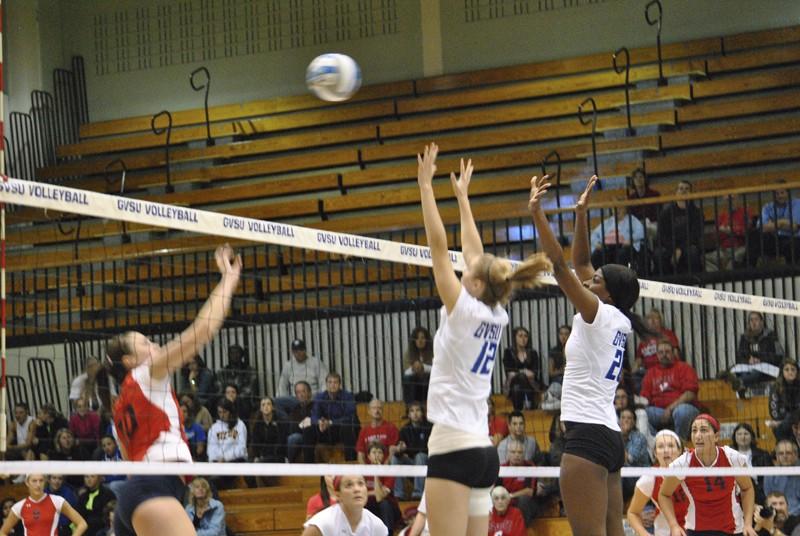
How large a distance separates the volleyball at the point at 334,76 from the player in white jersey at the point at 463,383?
352cm

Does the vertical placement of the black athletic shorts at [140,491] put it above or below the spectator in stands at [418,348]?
below

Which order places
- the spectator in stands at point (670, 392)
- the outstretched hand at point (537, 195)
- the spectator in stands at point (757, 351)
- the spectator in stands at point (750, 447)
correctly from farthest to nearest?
the spectator in stands at point (757, 351) → the spectator in stands at point (670, 392) → the spectator in stands at point (750, 447) → the outstretched hand at point (537, 195)

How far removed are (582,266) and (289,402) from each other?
7.49 meters

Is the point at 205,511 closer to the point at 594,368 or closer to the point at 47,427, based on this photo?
the point at 47,427

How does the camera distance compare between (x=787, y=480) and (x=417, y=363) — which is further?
(x=417, y=363)

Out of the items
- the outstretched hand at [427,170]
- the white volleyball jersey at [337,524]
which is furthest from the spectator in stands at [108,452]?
the outstretched hand at [427,170]

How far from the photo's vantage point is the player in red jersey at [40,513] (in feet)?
43.6

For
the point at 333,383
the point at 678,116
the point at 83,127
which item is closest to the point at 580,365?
the point at 333,383

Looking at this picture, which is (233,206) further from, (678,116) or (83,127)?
(678,116)

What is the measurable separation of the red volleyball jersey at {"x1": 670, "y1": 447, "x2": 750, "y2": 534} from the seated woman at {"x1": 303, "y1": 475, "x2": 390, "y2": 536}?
2483 mm

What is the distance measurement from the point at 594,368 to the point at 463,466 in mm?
1230

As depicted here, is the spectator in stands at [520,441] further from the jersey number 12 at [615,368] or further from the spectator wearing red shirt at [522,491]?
the jersey number 12 at [615,368]

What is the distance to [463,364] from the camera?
5672 millimetres

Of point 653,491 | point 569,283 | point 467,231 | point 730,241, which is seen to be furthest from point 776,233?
point 467,231
